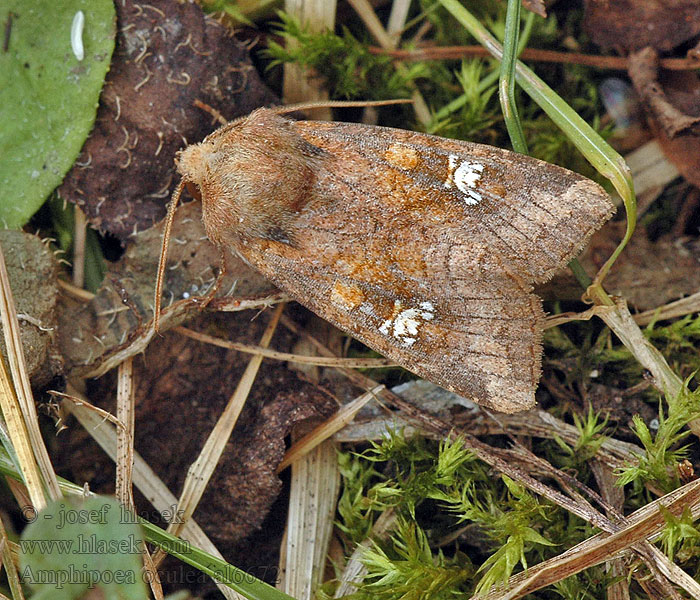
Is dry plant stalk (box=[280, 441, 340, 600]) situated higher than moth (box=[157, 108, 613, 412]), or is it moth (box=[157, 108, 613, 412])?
moth (box=[157, 108, 613, 412])

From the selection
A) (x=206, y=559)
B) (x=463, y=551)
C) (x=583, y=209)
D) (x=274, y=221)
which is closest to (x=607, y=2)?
(x=583, y=209)

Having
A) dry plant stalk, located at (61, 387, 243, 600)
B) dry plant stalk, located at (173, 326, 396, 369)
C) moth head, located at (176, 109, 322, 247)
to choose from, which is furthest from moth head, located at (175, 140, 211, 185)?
dry plant stalk, located at (61, 387, 243, 600)

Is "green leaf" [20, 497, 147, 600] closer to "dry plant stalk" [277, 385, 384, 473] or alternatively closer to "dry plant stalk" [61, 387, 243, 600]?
"dry plant stalk" [61, 387, 243, 600]

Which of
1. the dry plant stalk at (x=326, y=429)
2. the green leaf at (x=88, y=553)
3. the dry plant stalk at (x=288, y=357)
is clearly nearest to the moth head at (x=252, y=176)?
the dry plant stalk at (x=288, y=357)

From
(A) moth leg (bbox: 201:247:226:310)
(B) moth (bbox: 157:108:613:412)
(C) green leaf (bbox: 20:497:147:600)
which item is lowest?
(C) green leaf (bbox: 20:497:147:600)

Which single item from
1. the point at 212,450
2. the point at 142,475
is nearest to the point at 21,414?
the point at 142,475

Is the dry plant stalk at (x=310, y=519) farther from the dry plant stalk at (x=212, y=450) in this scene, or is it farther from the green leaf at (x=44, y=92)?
the green leaf at (x=44, y=92)

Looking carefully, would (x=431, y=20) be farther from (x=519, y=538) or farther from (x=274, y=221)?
(x=519, y=538)
